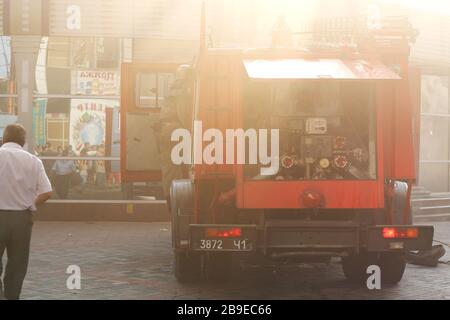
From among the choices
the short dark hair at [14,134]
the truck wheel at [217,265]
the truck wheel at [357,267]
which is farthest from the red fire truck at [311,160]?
the short dark hair at [14,134]

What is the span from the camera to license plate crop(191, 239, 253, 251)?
7906 mm

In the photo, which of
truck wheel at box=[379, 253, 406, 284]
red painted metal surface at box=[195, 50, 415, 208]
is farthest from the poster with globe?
truck wheel at box=[379, 253, 406, 284]

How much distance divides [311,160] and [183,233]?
1.51 metres

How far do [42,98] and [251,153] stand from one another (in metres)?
9.43

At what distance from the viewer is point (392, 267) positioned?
8.94m

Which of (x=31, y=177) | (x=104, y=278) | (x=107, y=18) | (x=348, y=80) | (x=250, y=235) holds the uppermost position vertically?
(x=107, y=18)

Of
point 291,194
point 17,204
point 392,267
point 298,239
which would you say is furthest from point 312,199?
point 17,204

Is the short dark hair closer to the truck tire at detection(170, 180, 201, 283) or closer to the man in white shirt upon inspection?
the man in white shirt

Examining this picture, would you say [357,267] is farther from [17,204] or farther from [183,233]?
[17,204]

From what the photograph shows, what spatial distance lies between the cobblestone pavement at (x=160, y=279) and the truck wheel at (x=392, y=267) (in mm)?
110

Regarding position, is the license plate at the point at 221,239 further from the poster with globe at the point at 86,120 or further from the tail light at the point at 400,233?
the poster with globe at the point at 86,120

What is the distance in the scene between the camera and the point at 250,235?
26.0 ft
